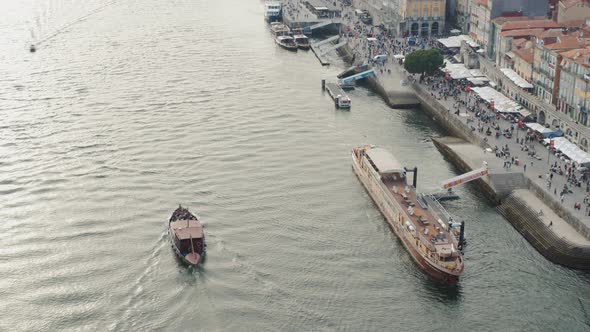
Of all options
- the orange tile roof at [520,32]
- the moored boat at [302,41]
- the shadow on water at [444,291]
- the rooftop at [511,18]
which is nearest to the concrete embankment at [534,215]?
the shadow on water at [444,291]

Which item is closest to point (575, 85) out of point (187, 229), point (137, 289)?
point (187, 229)

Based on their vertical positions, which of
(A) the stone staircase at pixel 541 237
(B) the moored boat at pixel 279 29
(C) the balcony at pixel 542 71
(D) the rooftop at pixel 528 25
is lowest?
(A) the stone staircase at pixel 541 237

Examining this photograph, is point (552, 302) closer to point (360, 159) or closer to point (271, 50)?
point (360, 159)

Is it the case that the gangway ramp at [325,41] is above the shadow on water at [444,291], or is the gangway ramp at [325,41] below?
above

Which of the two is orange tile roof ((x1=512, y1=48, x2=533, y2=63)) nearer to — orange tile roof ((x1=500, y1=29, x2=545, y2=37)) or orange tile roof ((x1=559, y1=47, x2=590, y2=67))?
orange tile roof ((x1=500, y1=29, x2=545, y2=37))

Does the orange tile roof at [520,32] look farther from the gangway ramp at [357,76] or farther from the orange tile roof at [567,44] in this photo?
the gangway ramp at [357,76]

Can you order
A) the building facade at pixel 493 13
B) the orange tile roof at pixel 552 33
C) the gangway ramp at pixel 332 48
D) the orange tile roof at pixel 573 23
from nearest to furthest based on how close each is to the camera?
the orange tile roof at pixel 552 33, the orange tile roof at pixel 573 23, the building facade at pixel 493 13, the gangway ramp at pixel 332 48

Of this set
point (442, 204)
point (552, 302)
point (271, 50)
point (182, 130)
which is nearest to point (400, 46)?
point (271, 50)
